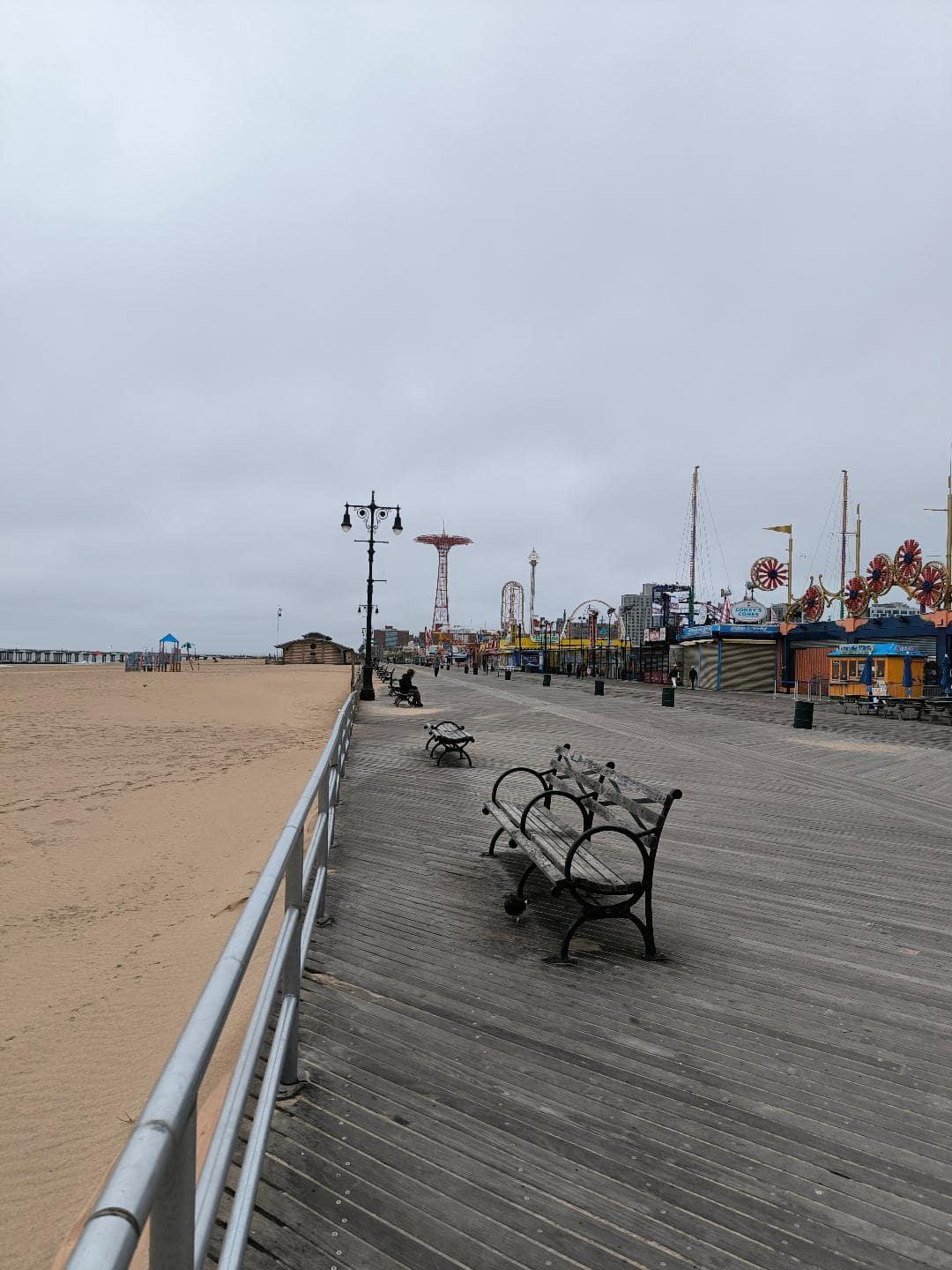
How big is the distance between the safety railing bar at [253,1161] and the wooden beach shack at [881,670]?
2718cm

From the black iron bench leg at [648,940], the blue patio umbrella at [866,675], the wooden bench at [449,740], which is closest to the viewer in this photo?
the black iron bench leg at [648,940]

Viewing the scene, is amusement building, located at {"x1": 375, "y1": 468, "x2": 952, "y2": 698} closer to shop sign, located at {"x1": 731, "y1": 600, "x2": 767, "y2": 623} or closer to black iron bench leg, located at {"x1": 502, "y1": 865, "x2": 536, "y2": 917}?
shop sign, located at {"x1": 731, "y1": 600, "x2": 767, "y2": 623}

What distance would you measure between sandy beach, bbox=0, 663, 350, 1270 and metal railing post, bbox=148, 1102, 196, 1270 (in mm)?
2821

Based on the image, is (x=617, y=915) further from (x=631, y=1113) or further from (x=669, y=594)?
(x=669, y=594)

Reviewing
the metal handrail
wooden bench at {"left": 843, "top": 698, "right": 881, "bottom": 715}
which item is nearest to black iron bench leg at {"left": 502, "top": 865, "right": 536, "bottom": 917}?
the metal handrail

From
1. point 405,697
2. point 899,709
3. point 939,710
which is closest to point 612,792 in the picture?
point 405,697

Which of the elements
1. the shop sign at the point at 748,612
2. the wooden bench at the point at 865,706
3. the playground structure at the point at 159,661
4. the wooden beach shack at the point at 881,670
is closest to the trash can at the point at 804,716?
the wooden bench at the point at 865,706

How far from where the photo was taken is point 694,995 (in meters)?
4.07

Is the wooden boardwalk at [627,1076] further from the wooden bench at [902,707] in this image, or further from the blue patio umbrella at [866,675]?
the blue patio umbrella at [866,675]

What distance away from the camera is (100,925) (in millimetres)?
6805

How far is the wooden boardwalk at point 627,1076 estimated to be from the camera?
2.47m

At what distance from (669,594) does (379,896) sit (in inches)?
2453

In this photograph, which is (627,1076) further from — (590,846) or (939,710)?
(939,710)

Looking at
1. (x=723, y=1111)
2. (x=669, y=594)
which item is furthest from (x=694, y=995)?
(x=669, y=594)
